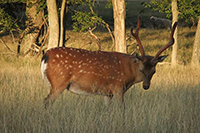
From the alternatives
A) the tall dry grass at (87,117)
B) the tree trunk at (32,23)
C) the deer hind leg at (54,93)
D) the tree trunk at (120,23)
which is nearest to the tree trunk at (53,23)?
the tree trunk at (120,23)

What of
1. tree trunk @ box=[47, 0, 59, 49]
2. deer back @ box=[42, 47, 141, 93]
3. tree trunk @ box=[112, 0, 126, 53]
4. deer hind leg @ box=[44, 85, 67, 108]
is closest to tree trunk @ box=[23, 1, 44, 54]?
tree trunk @ box=[47, 0, 59, 49]

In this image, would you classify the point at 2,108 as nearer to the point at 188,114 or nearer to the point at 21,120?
the point at 21,120

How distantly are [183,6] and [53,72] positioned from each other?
28.0 feet

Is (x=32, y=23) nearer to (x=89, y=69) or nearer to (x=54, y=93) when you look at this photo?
(x=89, y=69)

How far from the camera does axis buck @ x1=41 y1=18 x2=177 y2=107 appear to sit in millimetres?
6133

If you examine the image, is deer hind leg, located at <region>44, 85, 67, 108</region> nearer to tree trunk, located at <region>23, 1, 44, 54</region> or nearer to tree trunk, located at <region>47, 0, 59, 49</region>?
tree trunk, located at <region>47, 0, 59, 49</region>

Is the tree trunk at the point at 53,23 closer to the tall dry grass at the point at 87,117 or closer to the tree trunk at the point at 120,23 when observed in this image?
the tree trunk at the point at 120,23

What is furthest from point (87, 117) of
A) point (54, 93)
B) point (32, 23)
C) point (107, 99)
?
point (32, 23)

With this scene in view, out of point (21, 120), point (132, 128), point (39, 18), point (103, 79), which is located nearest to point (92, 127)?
point (132, 128)

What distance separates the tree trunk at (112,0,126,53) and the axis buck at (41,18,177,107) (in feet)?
12.0

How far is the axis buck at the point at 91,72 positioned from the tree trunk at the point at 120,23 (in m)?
3.67

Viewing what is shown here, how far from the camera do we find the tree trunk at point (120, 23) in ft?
33.2

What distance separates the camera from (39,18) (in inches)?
587

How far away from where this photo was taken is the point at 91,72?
20.7 feet
